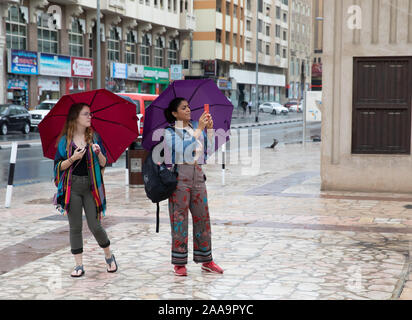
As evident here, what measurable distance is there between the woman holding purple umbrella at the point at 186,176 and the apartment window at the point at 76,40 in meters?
41.4

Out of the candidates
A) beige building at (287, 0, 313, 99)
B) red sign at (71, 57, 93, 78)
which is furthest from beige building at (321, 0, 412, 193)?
beige building at (287, 0, 313, 99)

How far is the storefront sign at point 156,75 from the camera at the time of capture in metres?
55.7

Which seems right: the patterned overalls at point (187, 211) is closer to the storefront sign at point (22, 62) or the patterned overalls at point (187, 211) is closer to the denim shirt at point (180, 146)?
the denim shirt at point (180, 146)

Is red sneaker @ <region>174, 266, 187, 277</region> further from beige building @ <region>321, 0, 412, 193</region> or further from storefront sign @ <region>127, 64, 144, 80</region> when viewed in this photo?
storefront sign @ <region>127, 64, 144, 80</region>

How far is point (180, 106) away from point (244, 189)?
6984mm

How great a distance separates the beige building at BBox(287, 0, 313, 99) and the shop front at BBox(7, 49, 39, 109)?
58185 mm

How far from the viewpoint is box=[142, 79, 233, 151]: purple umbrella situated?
634 cm

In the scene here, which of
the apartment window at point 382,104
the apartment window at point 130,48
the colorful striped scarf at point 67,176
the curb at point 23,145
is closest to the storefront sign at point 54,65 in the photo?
the apartment window at point 130,48

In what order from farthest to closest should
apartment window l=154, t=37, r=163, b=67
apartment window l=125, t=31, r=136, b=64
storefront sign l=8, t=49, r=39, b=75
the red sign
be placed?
apartment window l=154, t=37, r=163, b=67, apartment window l=125, t=31, r=136, b=64, the red sign, storefront sign l=8, t=49, r=39, b=75

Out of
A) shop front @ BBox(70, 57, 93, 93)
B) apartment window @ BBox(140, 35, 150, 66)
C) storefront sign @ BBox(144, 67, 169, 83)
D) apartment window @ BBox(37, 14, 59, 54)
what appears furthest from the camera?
apartment window @ BBox(140, 35, 150, 66)

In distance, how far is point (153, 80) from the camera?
56750 millimetres

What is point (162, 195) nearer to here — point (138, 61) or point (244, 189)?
point (244, 189)

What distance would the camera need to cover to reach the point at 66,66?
44.6 metres
